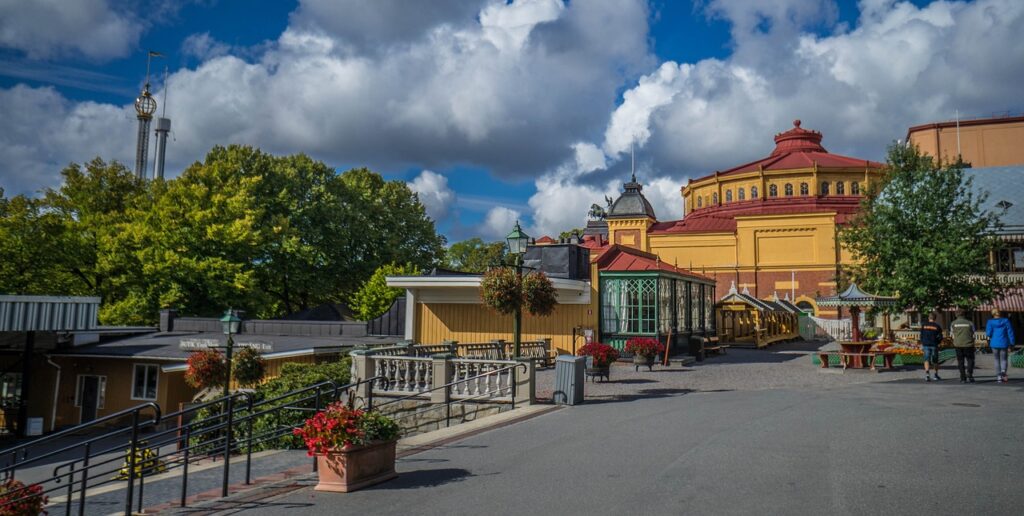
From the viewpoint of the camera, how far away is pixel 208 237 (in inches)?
1437

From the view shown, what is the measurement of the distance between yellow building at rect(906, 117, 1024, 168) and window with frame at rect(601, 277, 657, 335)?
34278 millimetres

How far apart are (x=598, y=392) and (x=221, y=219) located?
2712 cm

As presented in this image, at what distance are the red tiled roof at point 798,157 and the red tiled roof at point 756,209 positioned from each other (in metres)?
3.52

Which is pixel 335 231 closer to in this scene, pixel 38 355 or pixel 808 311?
pixel 38 355

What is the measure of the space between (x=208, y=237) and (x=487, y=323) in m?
17.4

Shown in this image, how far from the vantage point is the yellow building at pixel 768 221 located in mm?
57062

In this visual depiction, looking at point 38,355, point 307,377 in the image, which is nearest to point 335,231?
point 38,355

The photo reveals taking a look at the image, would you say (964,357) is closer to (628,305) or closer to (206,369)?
(628,305)

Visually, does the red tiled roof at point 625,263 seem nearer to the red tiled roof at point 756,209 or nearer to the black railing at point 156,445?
the black railing at point 156,445

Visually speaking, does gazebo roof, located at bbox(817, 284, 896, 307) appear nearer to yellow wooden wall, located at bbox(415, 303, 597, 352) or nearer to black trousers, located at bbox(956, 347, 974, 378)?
black trousers, located at bbox(956, 347, 974, 378)

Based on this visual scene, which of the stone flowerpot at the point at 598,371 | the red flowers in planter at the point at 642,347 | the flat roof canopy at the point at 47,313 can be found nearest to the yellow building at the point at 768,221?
the red flowers in planter at the point at 642,347

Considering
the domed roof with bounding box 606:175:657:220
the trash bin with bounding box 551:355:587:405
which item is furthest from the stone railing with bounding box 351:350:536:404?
the domed roof with bounding box 606:175:657:220

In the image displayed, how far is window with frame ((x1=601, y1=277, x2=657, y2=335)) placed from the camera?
25.8 metres

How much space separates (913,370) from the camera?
21812 mm
